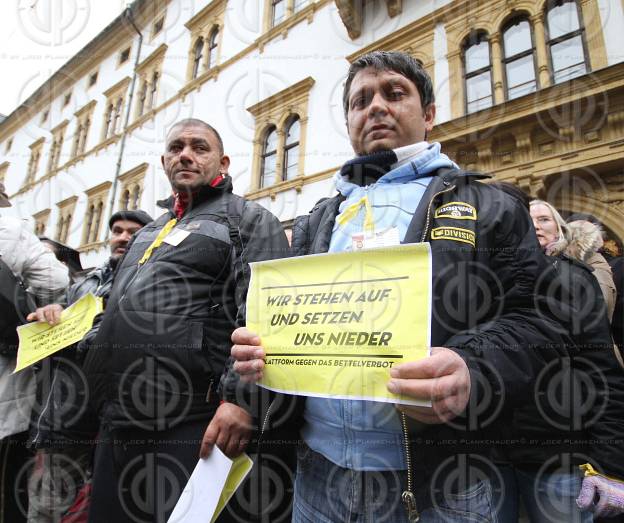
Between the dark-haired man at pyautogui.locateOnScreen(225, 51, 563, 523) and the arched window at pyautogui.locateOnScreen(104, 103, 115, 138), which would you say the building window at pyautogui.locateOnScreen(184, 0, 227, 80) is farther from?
the dark-haired man at pyautogui.locateOnScreen(225, 51, 563, 523)

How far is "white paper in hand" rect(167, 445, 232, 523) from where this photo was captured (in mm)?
908

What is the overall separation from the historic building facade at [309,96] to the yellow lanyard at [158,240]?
4.73 meters

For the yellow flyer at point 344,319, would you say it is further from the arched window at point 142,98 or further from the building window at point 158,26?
the building window at point 158,26

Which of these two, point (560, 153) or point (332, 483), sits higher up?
point (560, 153)

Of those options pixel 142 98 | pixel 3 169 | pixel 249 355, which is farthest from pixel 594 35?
pixel 3 169

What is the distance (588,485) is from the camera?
3.94 ft

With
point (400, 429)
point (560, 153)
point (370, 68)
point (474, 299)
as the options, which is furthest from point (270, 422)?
Result: point (560, 153)

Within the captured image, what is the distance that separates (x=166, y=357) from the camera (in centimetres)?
133

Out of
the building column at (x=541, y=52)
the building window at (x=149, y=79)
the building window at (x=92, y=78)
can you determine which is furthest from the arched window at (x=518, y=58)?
the building window at (x=92, y=78)

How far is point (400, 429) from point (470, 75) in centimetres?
639

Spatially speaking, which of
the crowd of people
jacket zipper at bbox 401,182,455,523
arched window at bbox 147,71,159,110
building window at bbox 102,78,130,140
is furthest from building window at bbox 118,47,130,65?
jacket zipper at bbox 401,182,455,523

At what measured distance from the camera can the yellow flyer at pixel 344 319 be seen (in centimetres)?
69

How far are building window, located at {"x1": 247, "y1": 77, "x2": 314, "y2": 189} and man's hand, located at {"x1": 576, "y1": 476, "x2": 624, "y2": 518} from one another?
6.80 m

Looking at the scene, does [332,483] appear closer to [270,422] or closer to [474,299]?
[270,422]
